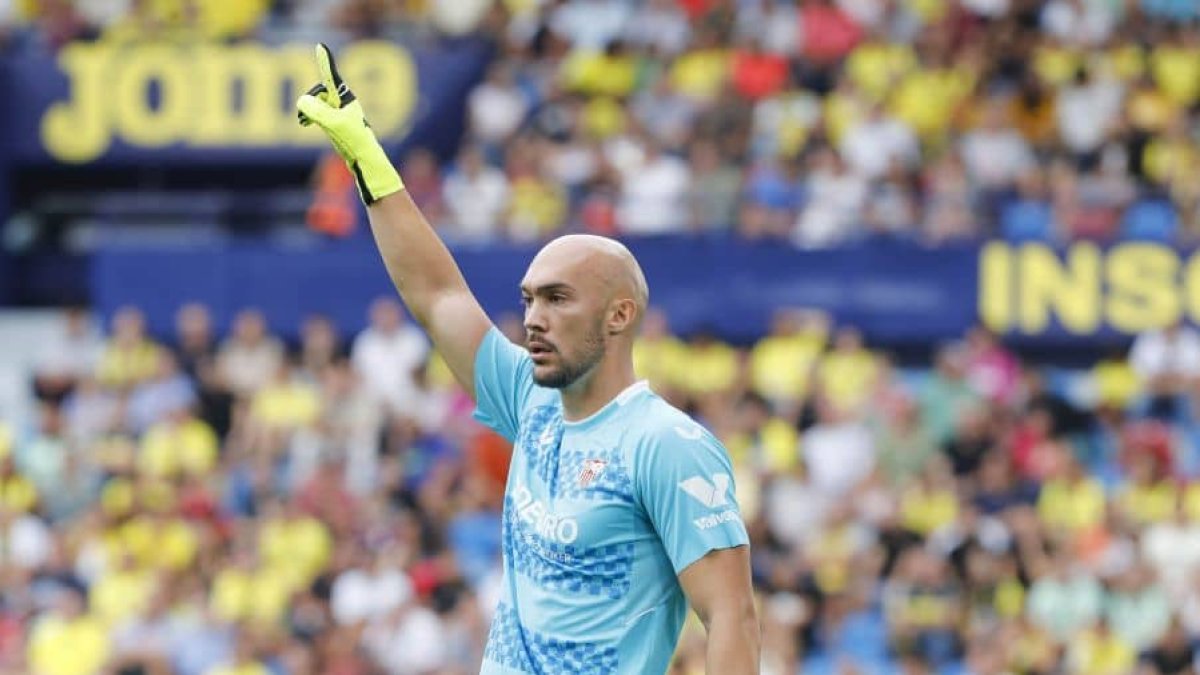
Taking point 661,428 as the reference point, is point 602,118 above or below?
above

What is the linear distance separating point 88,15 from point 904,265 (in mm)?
8499

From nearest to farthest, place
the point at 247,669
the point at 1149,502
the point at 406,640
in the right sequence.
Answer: the point at 247,669, the point at 406,640, the point at 1149,502

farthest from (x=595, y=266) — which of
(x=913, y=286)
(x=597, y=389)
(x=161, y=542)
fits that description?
(x=913, y=286)

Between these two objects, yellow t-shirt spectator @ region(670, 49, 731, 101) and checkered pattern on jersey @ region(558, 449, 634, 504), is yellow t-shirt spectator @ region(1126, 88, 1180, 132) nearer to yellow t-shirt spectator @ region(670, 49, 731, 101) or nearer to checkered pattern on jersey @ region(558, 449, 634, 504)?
yellow t-shirt spectator @ region(670, 49, 731, 101)

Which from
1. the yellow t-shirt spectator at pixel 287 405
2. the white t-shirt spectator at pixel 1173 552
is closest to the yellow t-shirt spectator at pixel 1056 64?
the white t-shirt spectator at pixel 1173 552

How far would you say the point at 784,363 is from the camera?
16.1 metres

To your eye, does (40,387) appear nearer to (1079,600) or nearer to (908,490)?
(908,490)

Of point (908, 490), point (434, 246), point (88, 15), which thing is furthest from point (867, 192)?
point (434, 246)

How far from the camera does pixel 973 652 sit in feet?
43.2

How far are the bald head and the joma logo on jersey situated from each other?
0.48 metres

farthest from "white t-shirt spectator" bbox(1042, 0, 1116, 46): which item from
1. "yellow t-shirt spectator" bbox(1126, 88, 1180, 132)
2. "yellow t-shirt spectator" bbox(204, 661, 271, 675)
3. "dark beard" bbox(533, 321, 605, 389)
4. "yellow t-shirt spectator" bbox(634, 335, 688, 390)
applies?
"dark beard" bbox(533, 321, 605, 389)

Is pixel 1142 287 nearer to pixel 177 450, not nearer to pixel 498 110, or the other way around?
pixel 498 110

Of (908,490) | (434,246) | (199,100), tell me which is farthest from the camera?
(199,100)

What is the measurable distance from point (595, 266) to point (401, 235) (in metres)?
0.68
